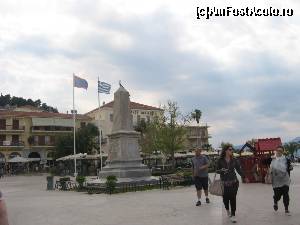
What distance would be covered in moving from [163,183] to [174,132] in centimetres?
2809

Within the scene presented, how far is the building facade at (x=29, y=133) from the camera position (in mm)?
80750

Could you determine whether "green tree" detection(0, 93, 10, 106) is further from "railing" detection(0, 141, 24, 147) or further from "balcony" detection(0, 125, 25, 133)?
"railing" detection(0, 141, 24, 147)

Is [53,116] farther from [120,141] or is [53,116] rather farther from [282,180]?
[282,180]

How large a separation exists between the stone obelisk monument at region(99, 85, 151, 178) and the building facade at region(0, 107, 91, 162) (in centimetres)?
5774

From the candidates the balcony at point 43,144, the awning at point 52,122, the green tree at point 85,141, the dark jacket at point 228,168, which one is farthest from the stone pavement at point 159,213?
the awning at point 52,122

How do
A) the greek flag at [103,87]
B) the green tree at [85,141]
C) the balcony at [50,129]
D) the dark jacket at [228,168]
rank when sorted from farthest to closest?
the balcony at [50,129] < the green tree at [85,141] < the greek flag at [103,87] < the dark jacket at [228,168]

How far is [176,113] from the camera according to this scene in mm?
53781

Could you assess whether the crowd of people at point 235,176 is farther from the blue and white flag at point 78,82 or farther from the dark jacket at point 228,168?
the blue and white flag at point 78,82

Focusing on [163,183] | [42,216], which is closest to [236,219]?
[42,216]

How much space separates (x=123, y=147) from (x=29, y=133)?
203 feet

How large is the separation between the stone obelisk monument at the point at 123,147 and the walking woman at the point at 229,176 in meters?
13.3

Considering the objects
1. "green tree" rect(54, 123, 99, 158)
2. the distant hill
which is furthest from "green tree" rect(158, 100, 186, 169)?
the distant hill

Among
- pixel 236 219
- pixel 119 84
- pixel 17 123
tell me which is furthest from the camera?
pixel 17 123

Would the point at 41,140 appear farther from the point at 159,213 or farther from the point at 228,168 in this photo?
the point at 228,168
